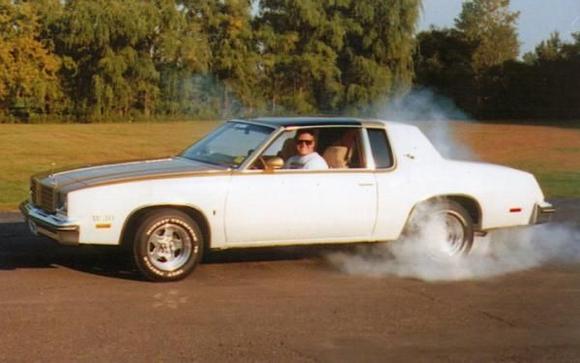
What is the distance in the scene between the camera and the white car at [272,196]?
24.7ft

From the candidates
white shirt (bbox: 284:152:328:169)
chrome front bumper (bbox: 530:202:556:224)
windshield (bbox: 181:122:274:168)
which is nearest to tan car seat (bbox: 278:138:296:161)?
white shirt (bbox: 284:152:328:169)

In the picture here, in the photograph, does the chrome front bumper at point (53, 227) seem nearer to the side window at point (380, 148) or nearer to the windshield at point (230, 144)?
the windshield at point (230, 144)

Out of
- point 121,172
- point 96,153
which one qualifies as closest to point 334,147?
point 121,172

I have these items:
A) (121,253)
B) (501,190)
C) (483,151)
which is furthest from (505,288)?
(483,151)

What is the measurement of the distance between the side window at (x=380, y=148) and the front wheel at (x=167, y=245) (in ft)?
6.39

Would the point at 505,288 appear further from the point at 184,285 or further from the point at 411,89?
the point at 411,89

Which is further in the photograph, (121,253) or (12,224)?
(12,224)

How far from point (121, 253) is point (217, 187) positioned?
1.68m

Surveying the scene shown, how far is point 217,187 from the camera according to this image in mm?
7750

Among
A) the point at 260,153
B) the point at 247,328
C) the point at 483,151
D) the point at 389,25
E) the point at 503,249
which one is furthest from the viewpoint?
the point at 389,25

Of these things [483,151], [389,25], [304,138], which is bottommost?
[483,151]

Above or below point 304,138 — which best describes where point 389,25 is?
above

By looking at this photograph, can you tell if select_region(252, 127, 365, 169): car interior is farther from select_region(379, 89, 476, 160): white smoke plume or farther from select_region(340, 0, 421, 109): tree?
select_region(340, 0, 421, 109): tree

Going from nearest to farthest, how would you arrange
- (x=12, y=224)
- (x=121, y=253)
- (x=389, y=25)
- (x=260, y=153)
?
(x=260, y=153)
(x=121, y=253)
(x=12, y=224)
(x=389, y=25)
